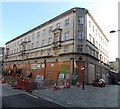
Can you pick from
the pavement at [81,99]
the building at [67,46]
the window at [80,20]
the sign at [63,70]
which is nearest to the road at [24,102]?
the pavement at [81,99]

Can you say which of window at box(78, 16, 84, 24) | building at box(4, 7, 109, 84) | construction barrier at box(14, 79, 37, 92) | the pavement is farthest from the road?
window at box(78, 16, 84, 24)

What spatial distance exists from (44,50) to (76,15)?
42.9 ft

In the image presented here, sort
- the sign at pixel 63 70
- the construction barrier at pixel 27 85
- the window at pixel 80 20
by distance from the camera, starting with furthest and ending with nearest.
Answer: the window at pixel 80 20
the sign at pixel 63 70
the construction barrier at pixel 27 85

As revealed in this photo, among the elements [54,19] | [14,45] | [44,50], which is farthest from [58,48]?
[14,45]

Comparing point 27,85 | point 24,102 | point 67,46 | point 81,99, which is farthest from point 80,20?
point 24,102

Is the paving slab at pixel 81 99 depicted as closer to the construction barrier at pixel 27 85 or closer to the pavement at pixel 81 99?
the pavement at pixel 81 99

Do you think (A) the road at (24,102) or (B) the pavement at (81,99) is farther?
(B) the pavement at (81,99)

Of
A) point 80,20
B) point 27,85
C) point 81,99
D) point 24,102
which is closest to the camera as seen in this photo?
point 24,102

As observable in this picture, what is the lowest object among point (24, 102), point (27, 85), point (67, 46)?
point (24, 102)

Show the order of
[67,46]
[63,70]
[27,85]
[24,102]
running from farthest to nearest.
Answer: [67,46], [63,70], [27,85], [24,102]

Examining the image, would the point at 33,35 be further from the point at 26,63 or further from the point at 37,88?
the point at 37,88

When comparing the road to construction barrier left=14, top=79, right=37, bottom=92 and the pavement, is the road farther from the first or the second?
construction barrier left=14, top=79, right=37, bottom=92

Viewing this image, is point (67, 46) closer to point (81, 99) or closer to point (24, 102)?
point (81, 99)

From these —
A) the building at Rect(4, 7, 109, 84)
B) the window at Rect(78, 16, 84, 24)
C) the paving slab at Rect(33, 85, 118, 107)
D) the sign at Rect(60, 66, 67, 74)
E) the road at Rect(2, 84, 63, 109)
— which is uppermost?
the window at Rect(78, 16, 84, 24)
